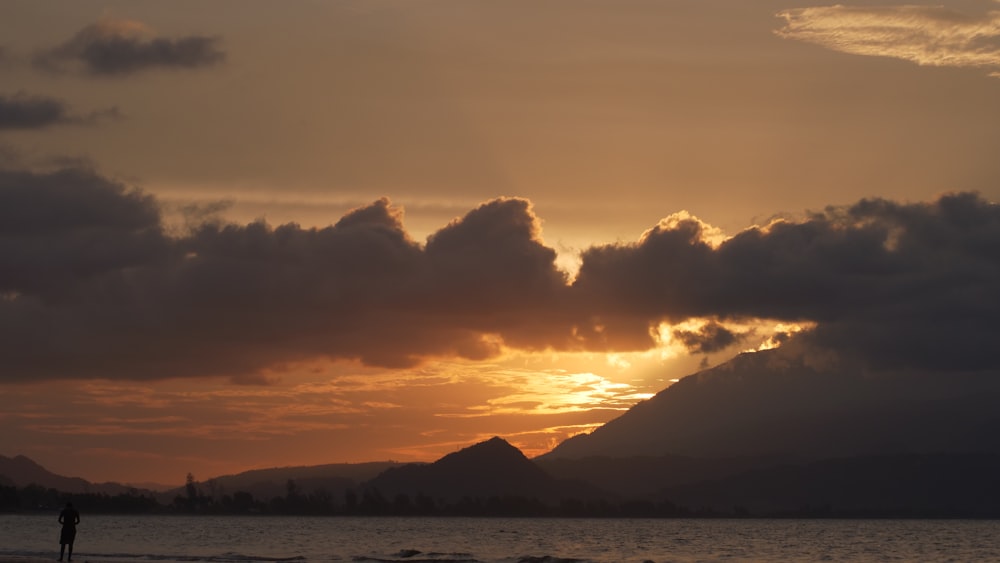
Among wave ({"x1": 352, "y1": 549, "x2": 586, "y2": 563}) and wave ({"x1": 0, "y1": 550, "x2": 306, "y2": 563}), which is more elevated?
wave ({"x1": 0, "y1": 550, "x2": 306, "y2": 563})

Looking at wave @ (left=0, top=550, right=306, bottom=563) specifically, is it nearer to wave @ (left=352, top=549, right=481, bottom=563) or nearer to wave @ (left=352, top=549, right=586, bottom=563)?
wave @ (left=352, top=549, right=481, bottom=563)

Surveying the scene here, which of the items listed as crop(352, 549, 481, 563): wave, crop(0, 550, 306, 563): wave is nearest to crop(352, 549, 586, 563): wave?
crop(352, 549, 481, 563): wave

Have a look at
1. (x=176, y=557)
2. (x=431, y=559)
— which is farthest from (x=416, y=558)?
(x=176, y=557)

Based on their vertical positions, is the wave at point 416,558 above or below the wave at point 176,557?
below

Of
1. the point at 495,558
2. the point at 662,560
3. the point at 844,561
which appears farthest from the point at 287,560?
the point at 844,561

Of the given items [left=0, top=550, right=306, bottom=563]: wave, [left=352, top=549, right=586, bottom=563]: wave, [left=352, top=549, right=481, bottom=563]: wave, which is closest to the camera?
[left=0, top=550, right=306, bottom=563]: wave

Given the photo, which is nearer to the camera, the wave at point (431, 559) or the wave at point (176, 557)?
the wave at point (176, 557)

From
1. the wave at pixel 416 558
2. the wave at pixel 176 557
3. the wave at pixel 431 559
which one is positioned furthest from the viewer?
the wave at pixel 431 559

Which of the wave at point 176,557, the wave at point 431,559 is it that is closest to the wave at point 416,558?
the wave at point 431,559

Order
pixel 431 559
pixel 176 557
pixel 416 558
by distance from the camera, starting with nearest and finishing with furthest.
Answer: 1. pixel 176 557
2. pixel 431 559
3. pixel 416 558

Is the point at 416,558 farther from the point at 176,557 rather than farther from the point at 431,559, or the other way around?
the point at 176,557

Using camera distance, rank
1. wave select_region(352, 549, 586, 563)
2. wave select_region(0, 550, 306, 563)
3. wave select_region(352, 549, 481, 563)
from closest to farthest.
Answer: wave select_region(0, 550, 306, 563), wave select_region(352, 549, 481, 563), wave select_region(352, 549, 586, 563)

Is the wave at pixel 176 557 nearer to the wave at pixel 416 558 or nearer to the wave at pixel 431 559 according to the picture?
the wave at pixel 416 558

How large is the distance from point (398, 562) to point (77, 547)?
63.0m
